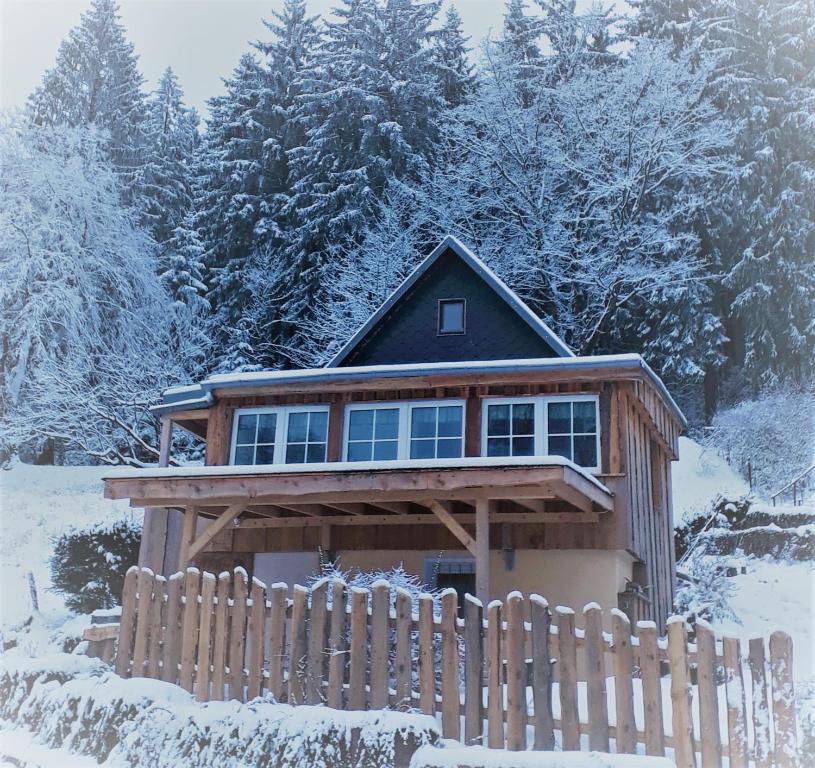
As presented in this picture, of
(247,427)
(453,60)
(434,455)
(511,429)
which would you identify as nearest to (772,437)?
(511,429)

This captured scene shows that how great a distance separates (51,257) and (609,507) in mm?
17072

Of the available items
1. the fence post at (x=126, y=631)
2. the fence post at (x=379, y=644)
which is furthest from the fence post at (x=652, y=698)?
the fence post at (x=126, y=631)

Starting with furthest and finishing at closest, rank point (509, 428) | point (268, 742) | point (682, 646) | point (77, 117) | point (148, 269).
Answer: point (77, 117) → point (148, 269) → point (509, 428) → point (268, 742) → point (682, 646)

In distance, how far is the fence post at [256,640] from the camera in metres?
8.29

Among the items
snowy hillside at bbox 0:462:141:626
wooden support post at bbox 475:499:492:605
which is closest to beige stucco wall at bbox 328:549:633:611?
wooden support post at bbox 475:499:492:605

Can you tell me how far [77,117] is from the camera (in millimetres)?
28828

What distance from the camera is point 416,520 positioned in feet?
48.1

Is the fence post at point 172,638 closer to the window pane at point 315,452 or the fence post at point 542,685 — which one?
the fence post at point 542,685

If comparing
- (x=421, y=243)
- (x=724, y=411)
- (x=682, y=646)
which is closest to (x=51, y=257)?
(x=421, y=243)

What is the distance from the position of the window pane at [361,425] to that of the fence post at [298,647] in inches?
→ 274

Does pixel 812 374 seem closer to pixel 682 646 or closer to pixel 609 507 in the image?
pixel 609 507

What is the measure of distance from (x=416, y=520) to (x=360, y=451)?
4.69 ft

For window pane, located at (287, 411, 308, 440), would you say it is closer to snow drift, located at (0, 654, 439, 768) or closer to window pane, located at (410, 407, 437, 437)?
window pane, located at (410, 407, 437, 437)

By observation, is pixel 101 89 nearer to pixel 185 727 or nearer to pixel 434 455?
pixel 434 455
